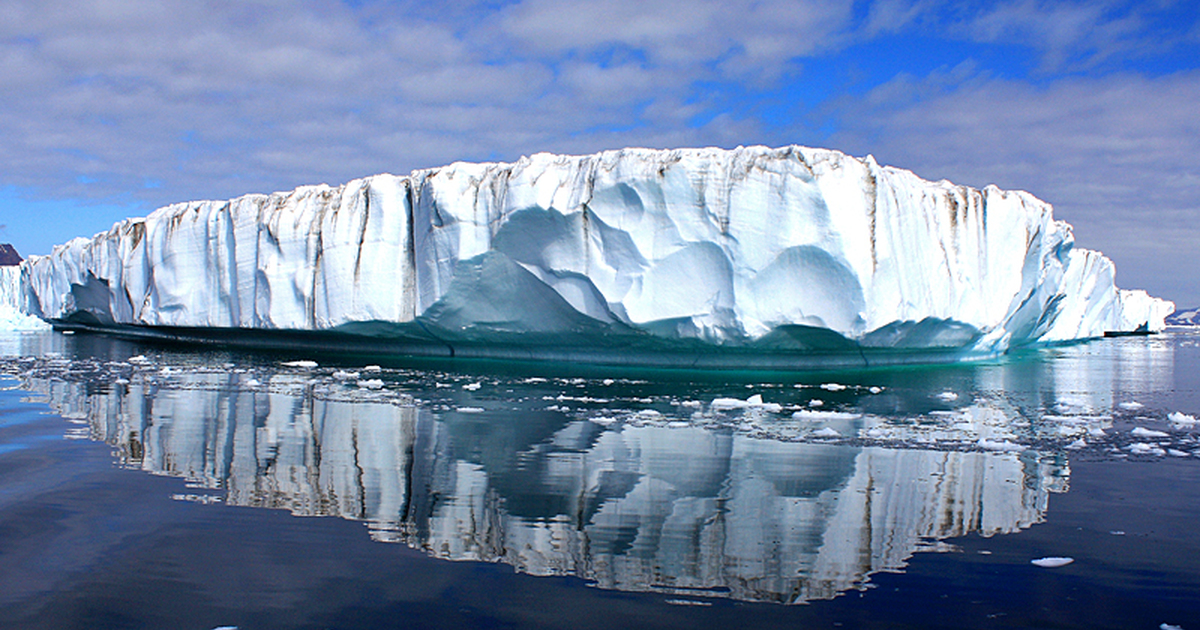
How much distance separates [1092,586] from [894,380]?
915cm

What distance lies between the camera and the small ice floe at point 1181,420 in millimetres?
7296

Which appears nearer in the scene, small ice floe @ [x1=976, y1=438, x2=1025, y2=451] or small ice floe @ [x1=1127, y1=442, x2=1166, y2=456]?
small ice floe @ [x1=1127, y1=442, x2=1166, y2=456]

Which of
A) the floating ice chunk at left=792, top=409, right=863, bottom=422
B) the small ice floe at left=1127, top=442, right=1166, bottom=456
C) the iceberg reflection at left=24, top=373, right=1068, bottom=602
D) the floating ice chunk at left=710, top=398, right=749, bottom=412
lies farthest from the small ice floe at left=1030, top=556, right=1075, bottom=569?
the floating ice chunk at left=710, top=398, right=749, bottom=412

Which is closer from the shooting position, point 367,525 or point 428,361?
point 367,525

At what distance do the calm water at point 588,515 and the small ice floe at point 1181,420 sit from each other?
4cm

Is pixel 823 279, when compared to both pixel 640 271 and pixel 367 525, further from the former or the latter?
pixel 367 525

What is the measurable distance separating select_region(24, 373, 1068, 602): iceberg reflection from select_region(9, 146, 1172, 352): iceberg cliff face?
481 cm

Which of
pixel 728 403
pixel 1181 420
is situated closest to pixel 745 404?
pixel 728 403

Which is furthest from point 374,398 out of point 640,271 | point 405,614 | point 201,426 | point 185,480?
point 405,614

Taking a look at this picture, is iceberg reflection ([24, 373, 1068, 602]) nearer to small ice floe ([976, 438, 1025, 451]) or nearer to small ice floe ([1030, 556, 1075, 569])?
small ice floe ([976, 438, 1025, 451])

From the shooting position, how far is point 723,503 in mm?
4160

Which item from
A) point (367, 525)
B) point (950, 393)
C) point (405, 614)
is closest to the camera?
point (405, 614)

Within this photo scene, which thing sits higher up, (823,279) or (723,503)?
(823,279)

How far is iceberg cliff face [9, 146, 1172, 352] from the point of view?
1170 centimetres
